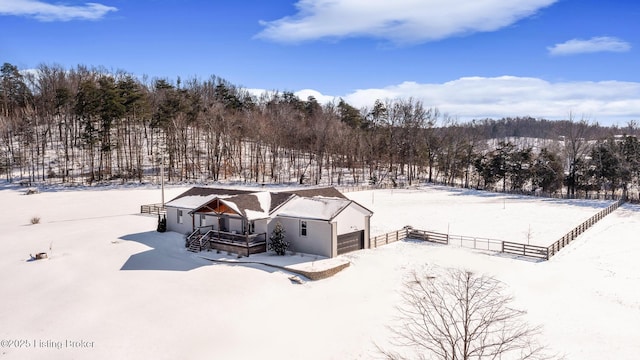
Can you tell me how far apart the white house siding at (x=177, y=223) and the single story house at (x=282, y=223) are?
1731mm

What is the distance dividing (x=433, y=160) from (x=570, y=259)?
51546mm

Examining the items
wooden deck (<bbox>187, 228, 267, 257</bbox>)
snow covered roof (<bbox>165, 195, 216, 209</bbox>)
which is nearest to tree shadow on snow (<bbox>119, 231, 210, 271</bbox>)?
wooden deck (<bbox>187, 228, 267, 257</bbox>)

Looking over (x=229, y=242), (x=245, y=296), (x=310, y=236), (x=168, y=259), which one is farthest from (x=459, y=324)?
(x=168, y=259)

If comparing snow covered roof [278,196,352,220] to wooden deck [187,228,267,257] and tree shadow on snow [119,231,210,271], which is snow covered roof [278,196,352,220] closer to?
wooden deck [187,228,267,257]

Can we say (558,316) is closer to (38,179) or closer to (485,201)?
(485,201)

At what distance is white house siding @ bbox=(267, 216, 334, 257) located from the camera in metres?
24.9

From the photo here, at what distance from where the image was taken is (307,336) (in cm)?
1565

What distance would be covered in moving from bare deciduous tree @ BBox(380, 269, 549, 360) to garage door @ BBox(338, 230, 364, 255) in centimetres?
517

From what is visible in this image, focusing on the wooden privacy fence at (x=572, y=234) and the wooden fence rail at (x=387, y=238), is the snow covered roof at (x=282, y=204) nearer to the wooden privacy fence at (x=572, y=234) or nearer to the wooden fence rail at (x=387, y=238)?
the wooden fence rail at (x=387, y=238)

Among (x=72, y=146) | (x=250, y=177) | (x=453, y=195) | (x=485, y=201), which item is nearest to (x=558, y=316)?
(x=485, y=201)

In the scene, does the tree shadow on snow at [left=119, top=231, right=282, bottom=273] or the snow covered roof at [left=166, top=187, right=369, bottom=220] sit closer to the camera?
the tree shadow on snow at [left=119, top=231, right=282, bottom=273]

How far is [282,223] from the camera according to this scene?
26266 millimetres

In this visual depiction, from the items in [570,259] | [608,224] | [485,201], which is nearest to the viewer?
[570,259]

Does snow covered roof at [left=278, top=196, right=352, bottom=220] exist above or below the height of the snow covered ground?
above
